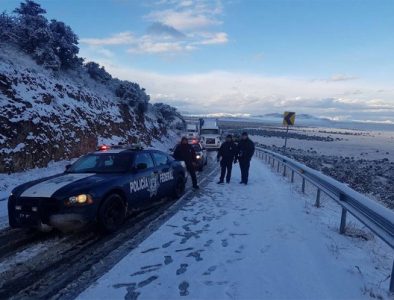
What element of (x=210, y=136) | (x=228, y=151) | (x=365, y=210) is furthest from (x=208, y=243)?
(x=210, y=136)

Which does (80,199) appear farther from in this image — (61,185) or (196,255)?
(196,255)

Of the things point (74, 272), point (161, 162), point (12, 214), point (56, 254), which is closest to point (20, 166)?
point (161, 162)

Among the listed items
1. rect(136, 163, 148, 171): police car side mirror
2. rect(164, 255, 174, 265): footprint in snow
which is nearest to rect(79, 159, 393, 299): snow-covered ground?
rect(164, 255, 174, 265): footprint in snow

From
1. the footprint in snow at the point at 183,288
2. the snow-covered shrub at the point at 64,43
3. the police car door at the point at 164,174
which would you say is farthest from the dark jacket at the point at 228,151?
the snow-covered shrub at the point at 64,43

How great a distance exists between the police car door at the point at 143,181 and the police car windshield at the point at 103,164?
25 cm

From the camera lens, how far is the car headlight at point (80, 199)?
6.23 m

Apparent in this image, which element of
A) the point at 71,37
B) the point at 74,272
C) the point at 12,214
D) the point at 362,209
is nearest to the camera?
the point at 74,272

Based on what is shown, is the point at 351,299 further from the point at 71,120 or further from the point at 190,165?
the point at 71,120

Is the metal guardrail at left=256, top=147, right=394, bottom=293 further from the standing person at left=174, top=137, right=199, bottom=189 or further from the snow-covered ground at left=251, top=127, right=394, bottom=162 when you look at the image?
the snow-covered ground at left=251, top=127, right=394, bottom=162

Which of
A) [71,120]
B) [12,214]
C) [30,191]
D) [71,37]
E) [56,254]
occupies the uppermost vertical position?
[71,37]

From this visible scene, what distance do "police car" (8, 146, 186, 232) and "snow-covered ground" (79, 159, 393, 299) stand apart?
986mm

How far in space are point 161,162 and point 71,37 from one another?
59.1 feet

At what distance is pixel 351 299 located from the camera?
13.7 ft

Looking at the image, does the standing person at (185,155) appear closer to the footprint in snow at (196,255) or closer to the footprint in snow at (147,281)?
the footprint in snow at (196,255)
